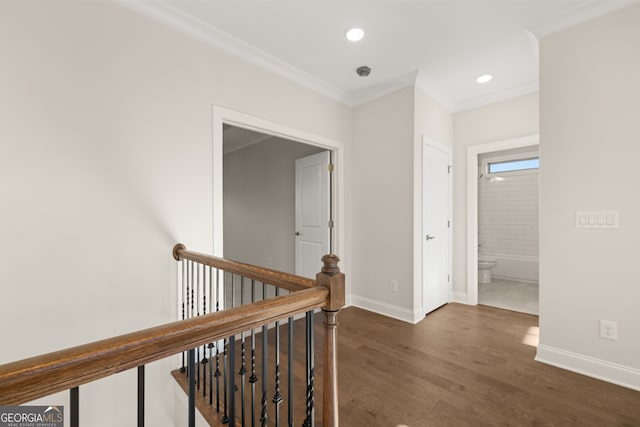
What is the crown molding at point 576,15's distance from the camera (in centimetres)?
186

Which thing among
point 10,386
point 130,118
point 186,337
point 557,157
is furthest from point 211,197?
point 557,157

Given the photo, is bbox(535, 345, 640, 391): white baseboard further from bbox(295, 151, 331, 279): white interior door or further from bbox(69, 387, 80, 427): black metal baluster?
bbox(69, 387, 80, 427): black metal baluster

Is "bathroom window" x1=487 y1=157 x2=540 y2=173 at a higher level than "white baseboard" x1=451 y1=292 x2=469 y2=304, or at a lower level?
higher

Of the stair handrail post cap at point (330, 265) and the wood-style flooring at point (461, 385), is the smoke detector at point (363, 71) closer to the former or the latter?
the stair handrail post cap at point (330, 265)

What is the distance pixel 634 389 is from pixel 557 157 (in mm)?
1633

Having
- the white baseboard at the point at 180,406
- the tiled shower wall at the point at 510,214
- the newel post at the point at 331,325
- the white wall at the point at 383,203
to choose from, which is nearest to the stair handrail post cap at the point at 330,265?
the newel post at the point at 331,325

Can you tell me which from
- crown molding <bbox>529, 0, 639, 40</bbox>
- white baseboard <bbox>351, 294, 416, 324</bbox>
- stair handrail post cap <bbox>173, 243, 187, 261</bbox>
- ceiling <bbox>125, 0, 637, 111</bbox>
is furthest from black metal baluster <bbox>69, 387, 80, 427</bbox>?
crown molding <bbox>529, 0, 639, 40</bbox>

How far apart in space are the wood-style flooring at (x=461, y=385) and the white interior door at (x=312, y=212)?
1.13 meters

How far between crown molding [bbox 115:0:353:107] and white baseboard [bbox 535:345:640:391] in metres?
3.20

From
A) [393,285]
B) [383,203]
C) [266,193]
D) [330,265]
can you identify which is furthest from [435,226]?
[266,193]

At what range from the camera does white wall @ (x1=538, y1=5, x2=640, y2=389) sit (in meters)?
1.83

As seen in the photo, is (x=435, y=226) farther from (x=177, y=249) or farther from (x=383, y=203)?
(x=177, y=249)

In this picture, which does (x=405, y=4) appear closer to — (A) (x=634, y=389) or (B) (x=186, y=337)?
(B) (x=186, y=337)

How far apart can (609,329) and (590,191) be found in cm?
97
